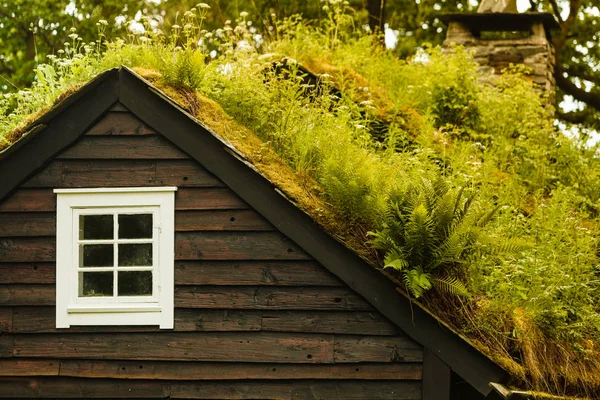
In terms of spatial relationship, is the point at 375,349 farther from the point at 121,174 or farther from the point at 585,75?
Result: the point at 585,75

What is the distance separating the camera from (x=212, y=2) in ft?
68.8

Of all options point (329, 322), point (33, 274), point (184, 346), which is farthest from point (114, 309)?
point (329, 322)

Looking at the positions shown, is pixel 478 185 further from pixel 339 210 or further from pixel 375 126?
pixel 339 210

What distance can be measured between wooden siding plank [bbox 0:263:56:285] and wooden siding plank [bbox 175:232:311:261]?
3.94ft

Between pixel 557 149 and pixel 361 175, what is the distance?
5.40 metres

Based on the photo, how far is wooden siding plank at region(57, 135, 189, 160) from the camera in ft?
26.3

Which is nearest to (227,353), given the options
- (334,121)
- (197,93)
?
(197,93)

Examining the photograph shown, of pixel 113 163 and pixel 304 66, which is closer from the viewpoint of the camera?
pixel 113 163

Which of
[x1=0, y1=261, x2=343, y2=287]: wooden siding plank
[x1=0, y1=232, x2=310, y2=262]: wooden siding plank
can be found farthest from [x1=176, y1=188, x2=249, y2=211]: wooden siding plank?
[x1=0, y1=261, x2=343, y2=287]: wooden siding plank

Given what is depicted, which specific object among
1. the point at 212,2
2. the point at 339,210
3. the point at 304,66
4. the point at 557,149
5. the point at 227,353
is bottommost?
the point at 227,353

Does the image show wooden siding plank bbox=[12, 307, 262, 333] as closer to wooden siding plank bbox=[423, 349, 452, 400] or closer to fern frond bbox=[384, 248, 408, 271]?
fern frond bbox=[384, 248, 408, 271]

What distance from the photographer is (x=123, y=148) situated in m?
8.09

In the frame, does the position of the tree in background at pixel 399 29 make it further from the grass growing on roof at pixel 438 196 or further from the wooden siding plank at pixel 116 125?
the wooden siding plank at pixel 116 125

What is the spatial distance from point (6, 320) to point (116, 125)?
2.07m
